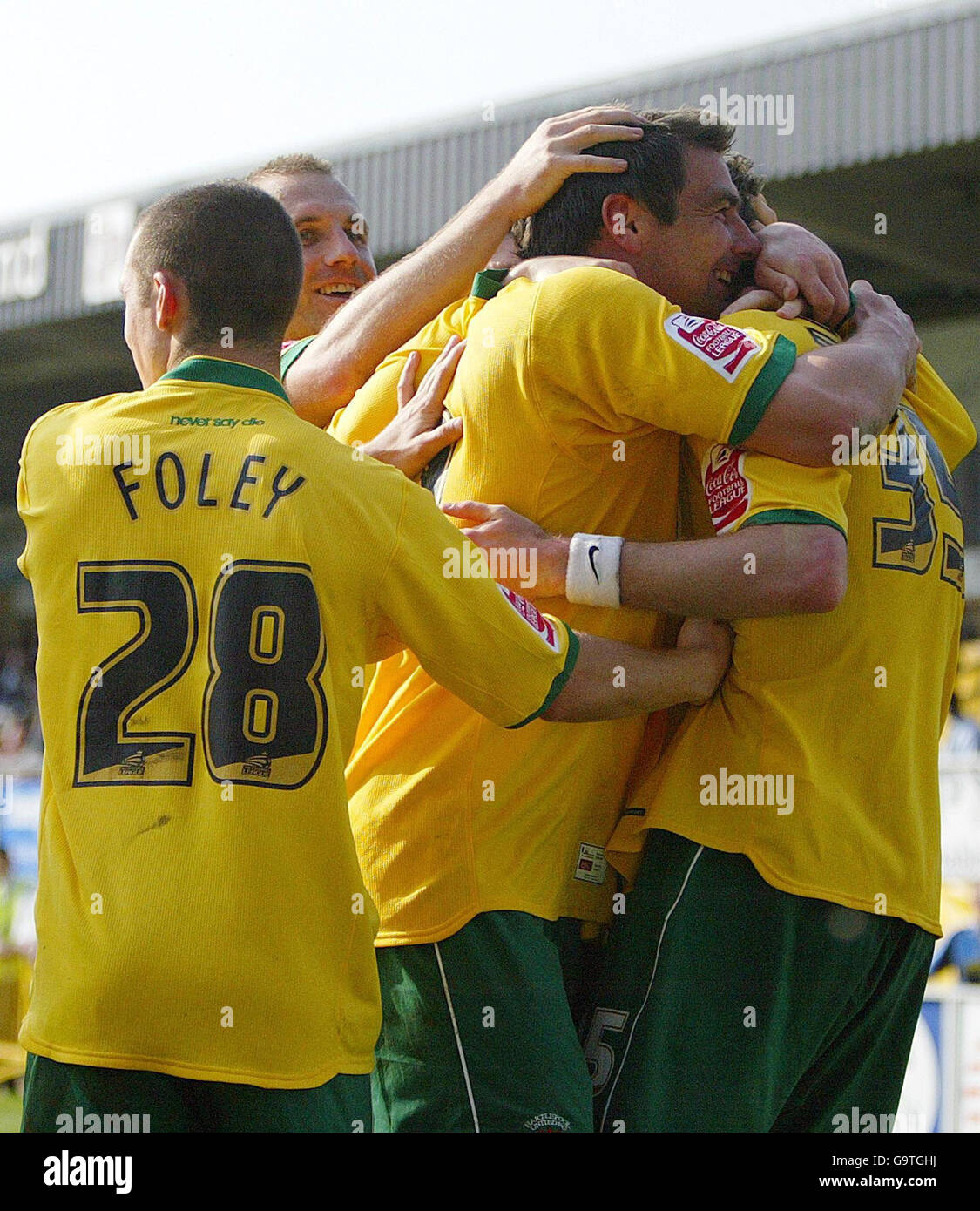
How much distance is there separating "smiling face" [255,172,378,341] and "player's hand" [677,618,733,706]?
2.00 metres

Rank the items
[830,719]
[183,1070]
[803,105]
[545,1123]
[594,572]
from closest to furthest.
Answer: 1. [183,1070]
2. [545,1123]
3. [594,572]
4. [830,719]
5. [803,105]

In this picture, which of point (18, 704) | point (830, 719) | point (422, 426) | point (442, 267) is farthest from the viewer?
point (18, 704)

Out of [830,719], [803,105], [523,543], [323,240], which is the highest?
[803,105]

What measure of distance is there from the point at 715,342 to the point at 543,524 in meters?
0.48

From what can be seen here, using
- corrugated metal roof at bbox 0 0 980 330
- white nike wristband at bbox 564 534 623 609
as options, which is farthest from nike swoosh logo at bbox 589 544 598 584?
corrugated metal roof at bbox 0 0 980 330

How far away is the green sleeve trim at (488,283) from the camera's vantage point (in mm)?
3000

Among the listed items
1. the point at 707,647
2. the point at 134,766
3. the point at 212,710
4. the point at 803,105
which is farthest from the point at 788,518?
the point at 803,105

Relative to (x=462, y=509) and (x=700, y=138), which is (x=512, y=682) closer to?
(x=462, y=509)

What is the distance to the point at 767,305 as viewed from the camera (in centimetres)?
294

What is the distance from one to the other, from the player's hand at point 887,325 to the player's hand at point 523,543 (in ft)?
2.61

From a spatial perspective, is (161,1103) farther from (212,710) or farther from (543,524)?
(543,524)

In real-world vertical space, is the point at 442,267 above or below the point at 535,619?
above

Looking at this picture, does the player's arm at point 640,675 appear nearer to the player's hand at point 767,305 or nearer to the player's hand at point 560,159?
the player's hand at point 767,305
